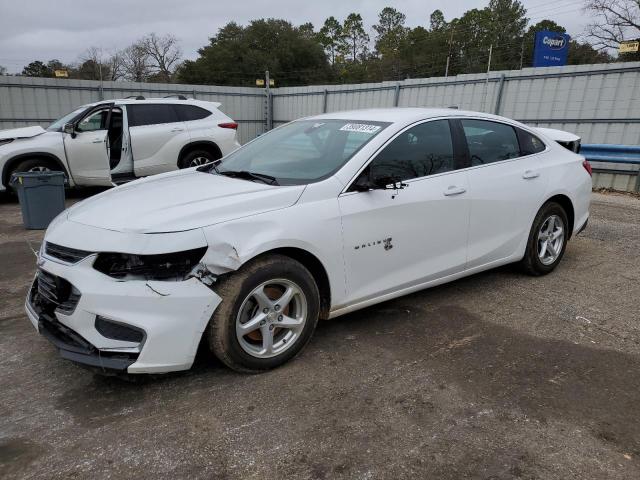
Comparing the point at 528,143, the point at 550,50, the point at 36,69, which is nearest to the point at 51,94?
the point at 528,143

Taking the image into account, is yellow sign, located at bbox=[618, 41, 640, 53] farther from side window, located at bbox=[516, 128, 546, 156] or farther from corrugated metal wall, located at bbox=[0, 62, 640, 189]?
side window, located at bbox=[516, 128, 546, 156]

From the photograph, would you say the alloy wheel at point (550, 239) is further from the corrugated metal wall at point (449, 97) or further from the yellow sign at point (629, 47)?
the yellow sign at point (629, 47)

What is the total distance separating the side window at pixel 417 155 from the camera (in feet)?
11.6

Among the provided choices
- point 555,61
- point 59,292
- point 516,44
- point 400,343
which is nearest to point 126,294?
point 59,292

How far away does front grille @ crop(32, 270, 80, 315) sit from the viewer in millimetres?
2727

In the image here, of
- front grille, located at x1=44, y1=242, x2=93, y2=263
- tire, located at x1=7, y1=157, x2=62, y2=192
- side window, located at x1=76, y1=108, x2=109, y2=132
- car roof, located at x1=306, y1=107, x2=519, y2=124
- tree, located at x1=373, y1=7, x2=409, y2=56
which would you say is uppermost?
tree, located at x1=373, y1=7, x2=409, y2=56

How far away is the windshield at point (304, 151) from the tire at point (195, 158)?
18.2 ft

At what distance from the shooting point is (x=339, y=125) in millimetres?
3959

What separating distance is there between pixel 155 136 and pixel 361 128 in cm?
643

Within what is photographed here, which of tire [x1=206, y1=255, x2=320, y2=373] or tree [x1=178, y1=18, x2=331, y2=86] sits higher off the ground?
tree [x1=178, y1=18, x2=331, y2=86]

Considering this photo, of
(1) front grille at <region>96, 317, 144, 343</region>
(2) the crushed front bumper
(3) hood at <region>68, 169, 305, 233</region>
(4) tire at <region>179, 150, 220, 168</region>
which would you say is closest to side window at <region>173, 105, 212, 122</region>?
(4) tire at <region>179, 150, 220, 168</region>

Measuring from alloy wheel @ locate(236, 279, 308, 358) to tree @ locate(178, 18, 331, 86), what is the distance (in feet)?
178

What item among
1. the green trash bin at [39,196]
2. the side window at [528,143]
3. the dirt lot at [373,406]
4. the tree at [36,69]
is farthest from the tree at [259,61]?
the dirt lot at [373,406]

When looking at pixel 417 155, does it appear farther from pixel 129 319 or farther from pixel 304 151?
pixel 129 319
